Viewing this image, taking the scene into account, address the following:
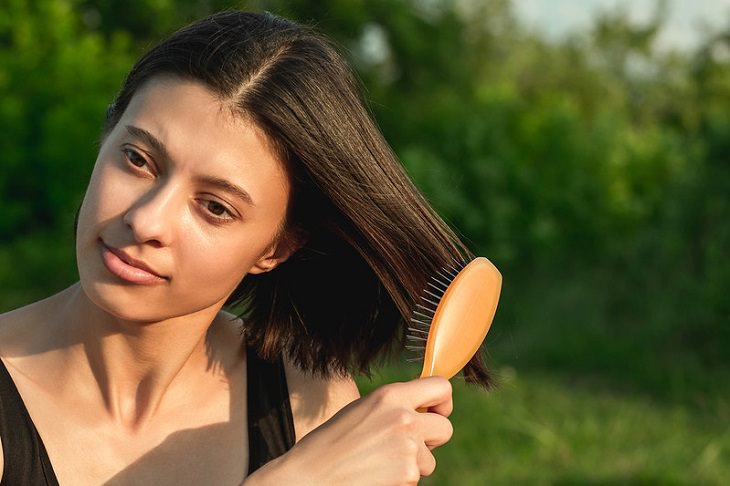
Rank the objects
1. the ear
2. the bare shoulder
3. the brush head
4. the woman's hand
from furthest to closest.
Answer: the bare shoulder
the ear
the brush head
the woman's hand

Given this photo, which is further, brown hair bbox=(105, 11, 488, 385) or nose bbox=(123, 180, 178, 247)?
brown hair bbox=(105, 11, 488, 385)

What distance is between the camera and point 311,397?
2.21 meters

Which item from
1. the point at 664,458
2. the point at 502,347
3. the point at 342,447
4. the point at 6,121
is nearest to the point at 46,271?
the point at 6,121

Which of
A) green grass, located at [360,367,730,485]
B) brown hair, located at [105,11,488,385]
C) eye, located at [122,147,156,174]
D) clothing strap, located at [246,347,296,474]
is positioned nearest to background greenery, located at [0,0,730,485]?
green grass, located at [360,367,730,485]

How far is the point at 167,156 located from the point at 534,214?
5.97 m

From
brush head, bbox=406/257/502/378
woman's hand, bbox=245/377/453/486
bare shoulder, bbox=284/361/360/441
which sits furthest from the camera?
bare shoulder, bbox=284/361/360/441

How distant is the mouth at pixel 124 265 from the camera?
5.63 ft

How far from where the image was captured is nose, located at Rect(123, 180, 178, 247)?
1.67 meters

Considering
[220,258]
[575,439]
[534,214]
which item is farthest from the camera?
[534,214]

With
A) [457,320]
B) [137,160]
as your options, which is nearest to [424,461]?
[457,320]

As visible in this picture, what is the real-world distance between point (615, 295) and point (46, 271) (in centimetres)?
399

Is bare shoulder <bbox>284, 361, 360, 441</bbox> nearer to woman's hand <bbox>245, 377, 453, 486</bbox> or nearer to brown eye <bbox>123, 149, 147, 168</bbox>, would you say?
woman's hand <bbox>245, 377, 453, 486</bbox>

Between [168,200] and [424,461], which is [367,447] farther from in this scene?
[168,200]

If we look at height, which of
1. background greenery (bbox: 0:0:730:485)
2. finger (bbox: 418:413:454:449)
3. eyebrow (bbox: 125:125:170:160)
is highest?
background greenery (bbox: 0:0:730:485)
